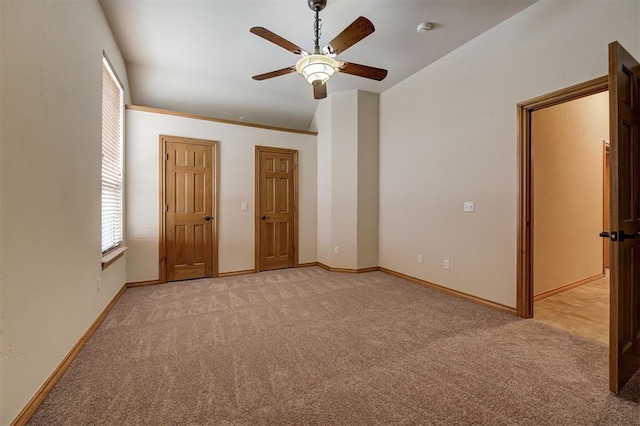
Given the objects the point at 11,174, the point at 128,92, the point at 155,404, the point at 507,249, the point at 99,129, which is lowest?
the point at 155,404

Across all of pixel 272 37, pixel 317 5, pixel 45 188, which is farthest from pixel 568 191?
pixel 45 188

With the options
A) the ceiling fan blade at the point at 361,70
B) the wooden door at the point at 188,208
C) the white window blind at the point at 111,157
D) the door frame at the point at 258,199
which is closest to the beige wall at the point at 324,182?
the door frame at the point at 258,199

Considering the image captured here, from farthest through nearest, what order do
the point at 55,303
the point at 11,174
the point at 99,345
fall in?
the point at 99,345 < the point at 55,303 < the point at 11,174

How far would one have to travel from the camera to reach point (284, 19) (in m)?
2.79

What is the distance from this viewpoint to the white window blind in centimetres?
299

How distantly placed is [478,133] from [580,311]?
2179mm

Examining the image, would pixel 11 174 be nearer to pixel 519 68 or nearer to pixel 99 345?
pixel 99 345

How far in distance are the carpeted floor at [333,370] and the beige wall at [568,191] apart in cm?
135

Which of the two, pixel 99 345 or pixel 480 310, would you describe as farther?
pixel 480 310

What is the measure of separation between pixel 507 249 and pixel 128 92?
17.3 ft

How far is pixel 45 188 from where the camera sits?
167 centimetres

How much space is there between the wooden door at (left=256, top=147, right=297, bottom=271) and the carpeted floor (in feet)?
6.00

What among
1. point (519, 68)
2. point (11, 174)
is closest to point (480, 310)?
point (519, 68)

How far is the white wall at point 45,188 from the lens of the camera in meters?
1.35
